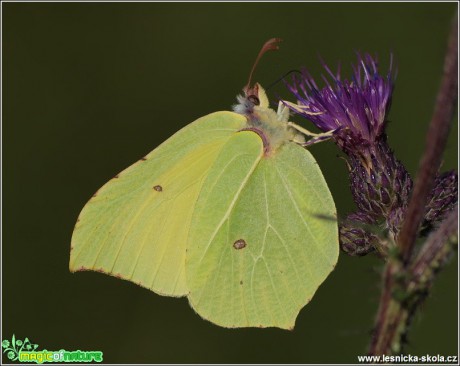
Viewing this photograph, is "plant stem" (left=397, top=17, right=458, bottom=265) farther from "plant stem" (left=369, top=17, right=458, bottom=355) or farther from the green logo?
the green logo

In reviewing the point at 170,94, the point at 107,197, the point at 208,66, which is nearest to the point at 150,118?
the point at 170,94

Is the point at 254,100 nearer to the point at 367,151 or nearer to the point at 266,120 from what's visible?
the point at 266,120

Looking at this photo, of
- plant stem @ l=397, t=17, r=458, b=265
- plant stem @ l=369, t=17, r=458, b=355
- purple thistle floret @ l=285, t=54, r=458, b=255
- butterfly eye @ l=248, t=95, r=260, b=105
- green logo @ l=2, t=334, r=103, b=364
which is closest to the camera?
plant stem @ l=397, t=17, r=458, b=265

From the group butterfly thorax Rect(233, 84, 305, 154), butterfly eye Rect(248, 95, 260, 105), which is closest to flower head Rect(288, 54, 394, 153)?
butterfly thorax Rect(233, 84, 305, 154)

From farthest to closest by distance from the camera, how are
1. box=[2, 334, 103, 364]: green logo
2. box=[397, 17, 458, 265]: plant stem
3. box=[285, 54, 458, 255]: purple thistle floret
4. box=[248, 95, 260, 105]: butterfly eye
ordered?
1. box=[2, 334, 103, 364]: green logo
2. box=[248, 95, 260, 105]: butterfly eye
3. box=[285, 54, 458, 255]: purple thistle floret
4. box=[397, 17, 458, 265]: plant stem

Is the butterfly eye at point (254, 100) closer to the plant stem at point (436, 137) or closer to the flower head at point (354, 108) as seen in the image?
the flower head at point (354, 108)

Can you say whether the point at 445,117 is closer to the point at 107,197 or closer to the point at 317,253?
the point at 317,253

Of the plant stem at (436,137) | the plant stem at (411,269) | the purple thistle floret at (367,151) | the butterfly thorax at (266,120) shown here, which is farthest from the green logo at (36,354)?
the plant stem at (436,137)

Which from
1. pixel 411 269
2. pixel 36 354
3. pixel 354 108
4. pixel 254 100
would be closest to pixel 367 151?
pixel 354 108
